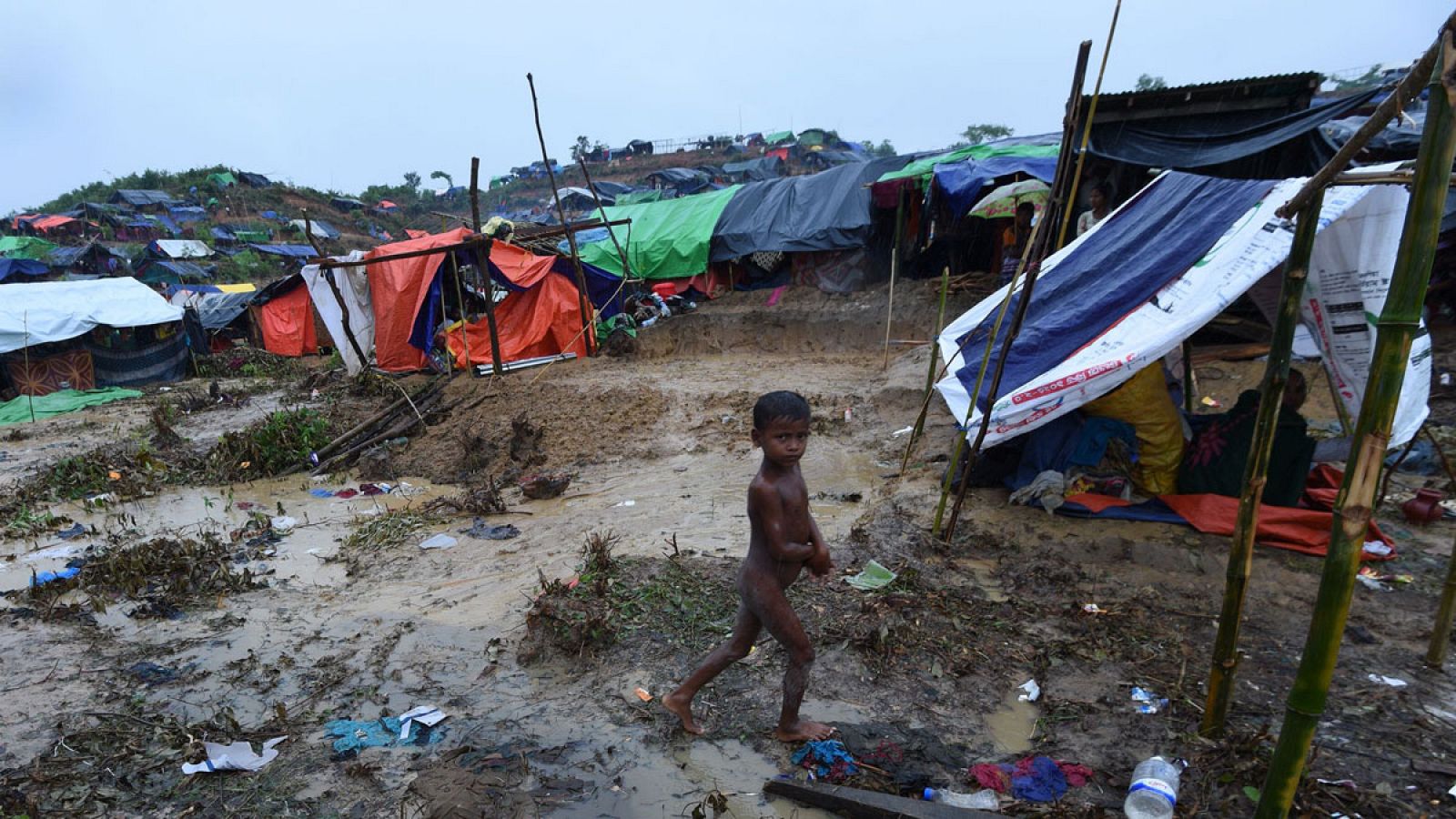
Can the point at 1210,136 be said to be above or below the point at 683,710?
above

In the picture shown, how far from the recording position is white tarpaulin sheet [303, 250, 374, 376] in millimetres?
12398

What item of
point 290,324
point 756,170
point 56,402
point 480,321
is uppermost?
point 756,170

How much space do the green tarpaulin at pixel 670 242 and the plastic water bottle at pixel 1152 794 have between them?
13.2m

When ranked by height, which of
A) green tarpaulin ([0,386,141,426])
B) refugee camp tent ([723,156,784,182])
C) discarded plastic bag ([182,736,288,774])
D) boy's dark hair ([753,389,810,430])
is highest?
refugee camp tent ([723,156,784,182])

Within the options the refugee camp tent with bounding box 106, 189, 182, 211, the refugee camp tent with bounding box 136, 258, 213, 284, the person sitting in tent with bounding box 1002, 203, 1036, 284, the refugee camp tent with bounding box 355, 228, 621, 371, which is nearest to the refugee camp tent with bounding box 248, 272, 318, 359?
the refugee camp tent with bounding box 355, 228, 621, 371

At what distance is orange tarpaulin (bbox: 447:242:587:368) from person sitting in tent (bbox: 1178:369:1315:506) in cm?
988

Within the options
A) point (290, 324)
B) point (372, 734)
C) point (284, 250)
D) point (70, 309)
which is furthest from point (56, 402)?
point (284, 250)

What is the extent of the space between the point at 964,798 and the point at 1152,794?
581mm

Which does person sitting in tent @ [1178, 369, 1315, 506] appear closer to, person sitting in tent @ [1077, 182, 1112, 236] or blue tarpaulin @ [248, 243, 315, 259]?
person sitting in tent @ [1077, 182, 1112, 236]

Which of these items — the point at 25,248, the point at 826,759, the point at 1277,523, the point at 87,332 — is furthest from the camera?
the point at 25,248

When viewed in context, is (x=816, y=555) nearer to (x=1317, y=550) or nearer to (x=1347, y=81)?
(x=1317, y=550)

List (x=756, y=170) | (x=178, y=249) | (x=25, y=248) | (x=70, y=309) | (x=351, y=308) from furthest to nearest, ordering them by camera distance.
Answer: (x=756, y=170), (x=178, y=249), (x=25, y=248), (x=70, y=309), (x=351, y=308)

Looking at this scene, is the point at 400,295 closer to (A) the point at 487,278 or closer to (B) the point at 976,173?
(A) the point at 487,278

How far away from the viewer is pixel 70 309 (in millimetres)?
14039
